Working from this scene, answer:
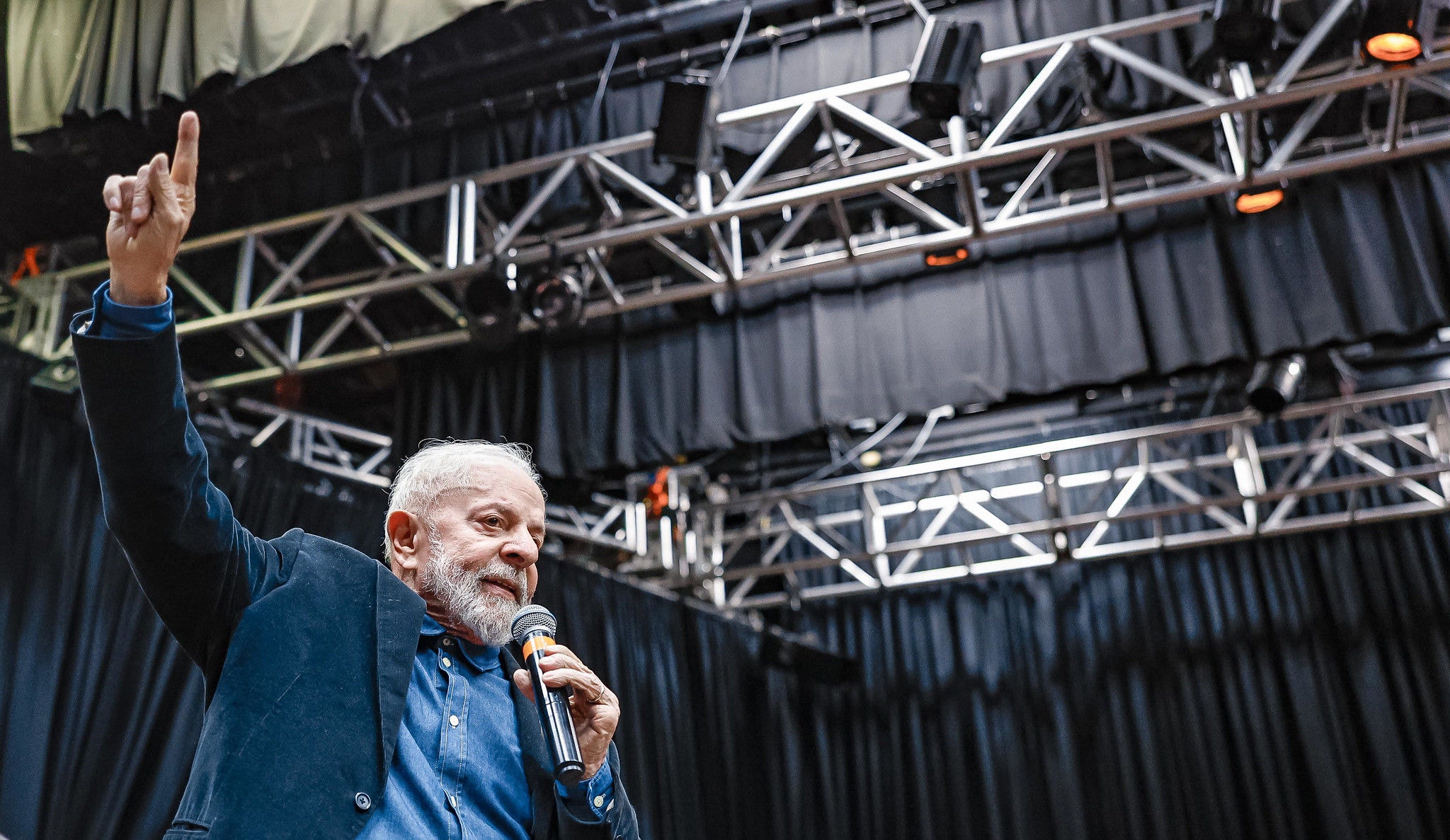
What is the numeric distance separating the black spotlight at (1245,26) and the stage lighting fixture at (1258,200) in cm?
92

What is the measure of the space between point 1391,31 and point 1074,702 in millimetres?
5564

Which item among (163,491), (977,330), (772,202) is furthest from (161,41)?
(163,491)

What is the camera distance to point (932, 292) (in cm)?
579

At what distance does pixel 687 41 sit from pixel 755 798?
496 centimetres

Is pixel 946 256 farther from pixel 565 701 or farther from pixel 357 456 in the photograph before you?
pixel 565 701

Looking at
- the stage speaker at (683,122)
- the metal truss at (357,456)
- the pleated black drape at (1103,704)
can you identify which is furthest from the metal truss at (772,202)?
the pleated black drape at (1103,704)

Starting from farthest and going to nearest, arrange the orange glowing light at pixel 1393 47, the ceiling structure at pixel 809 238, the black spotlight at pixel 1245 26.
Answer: the ceiling structure at pixel 809 238
the orange glowing light at pixel 1393 47
the black spotlight at pixel 1245 26

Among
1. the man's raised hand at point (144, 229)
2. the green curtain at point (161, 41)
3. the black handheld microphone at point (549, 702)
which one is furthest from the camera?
the green curtain at point (161, 41)

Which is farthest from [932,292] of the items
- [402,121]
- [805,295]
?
[402,121]

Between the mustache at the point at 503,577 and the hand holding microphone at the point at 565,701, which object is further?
the mustache at the point at 503,577

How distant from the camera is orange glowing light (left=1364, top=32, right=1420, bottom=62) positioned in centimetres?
447

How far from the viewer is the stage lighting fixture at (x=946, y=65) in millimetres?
4598

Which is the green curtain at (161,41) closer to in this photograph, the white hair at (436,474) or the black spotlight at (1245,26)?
the black spotlight at (1245,26)

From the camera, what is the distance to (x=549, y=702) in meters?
1.38
